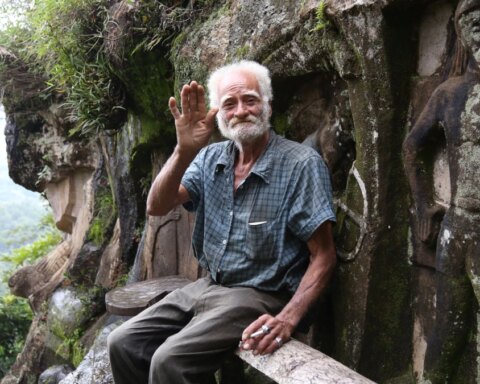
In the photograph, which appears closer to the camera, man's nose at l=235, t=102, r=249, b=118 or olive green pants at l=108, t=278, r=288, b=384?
olive green pants at l=108, t=278, r=288, b=384

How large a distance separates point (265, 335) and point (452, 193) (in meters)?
1.10

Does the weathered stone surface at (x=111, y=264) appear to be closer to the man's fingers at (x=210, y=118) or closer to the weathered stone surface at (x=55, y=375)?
the weathered stone surface at (x=55, y=375)

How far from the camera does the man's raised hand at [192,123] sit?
10.0ft

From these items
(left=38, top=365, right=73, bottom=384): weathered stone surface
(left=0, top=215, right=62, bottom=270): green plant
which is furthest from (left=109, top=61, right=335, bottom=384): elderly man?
(left=0, top=215, right=62, bottom=270): green plant

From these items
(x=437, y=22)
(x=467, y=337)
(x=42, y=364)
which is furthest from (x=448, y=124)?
(x=42, y=364)

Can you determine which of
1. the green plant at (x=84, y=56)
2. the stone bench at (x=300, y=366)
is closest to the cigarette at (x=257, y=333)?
the stone bench at (x=300, y=366)

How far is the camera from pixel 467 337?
2568mm

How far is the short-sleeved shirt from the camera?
9.61 feet

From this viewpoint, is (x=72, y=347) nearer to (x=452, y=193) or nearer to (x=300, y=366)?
(x=300, y=366)

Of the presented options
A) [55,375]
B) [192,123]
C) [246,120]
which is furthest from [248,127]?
[55,375]

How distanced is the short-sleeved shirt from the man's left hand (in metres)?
0.27

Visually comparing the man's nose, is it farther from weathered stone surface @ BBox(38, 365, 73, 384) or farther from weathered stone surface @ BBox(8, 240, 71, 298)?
weathered stone surface @ BBox(8, 240, 71, 298)

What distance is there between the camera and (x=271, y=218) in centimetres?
299

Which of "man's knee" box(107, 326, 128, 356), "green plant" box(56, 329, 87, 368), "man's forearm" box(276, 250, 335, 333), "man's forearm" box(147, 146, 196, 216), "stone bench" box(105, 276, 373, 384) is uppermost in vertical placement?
"man's forearm" box(147, 146, 196, 216)
